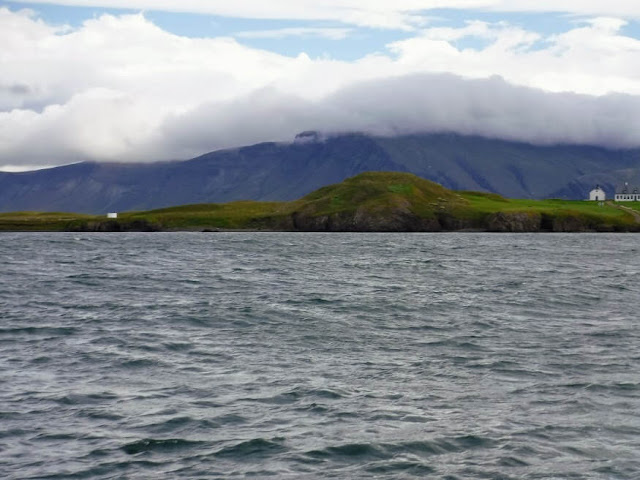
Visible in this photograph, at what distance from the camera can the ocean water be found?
2020cm

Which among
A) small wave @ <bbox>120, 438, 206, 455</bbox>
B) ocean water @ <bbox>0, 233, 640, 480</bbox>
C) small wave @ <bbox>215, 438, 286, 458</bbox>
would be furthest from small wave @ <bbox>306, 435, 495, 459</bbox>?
small wave @ <bbox>120, 438, 206, 455</bbox>

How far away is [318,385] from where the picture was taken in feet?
91.0

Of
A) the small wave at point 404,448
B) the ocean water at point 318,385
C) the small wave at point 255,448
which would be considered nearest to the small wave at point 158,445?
the ocean water at point 318,385

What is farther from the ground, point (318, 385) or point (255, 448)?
point (318, 385)

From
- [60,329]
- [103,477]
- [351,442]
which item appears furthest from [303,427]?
[60,329]

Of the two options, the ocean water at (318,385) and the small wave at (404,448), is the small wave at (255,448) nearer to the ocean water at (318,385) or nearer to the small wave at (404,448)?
the ocean water at (318,385)

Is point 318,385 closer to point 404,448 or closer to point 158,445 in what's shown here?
point 404,448

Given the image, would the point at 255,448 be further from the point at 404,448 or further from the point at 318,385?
the point at 318,385

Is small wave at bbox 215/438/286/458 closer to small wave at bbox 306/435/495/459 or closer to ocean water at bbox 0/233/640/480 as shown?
ocean water at bbox 0/233/640/480

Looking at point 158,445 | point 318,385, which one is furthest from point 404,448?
point 318,385

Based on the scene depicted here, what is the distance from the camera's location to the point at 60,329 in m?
40.2

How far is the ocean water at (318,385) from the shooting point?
66.3ft

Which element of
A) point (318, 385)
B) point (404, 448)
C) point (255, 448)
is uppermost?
point (318, 385)

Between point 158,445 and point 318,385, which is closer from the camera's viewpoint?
point 158,445
